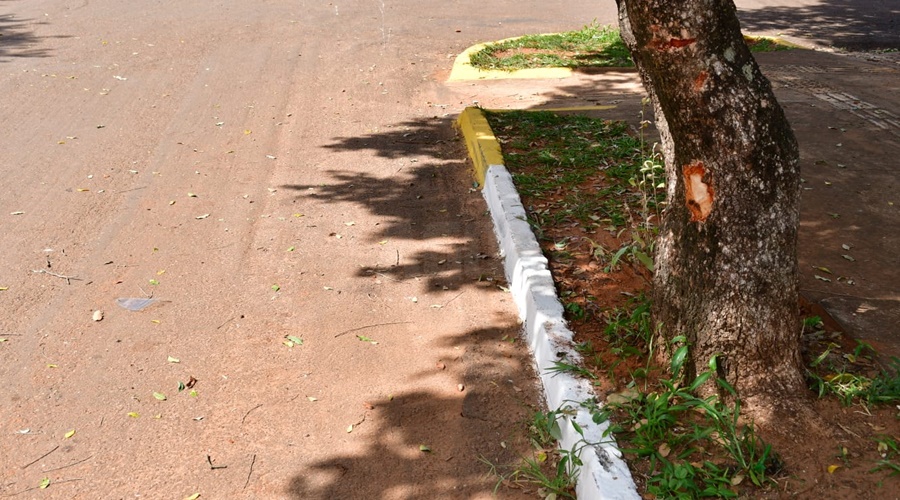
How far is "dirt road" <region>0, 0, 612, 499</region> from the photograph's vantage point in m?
3.43

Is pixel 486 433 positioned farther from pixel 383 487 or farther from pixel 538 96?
pixel 538 96

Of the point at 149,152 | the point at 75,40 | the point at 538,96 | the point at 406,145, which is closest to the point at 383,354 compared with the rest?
the point at 406,145

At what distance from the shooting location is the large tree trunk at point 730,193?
10.2 ft

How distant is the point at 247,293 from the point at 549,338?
1.87 m

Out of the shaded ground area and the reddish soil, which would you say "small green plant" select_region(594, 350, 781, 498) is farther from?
the shaded ground area

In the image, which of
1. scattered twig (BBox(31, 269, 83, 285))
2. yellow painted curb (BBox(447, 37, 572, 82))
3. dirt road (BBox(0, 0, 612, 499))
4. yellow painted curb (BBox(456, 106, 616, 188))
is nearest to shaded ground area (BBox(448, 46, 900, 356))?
yellow painted curb (BBox(447, 37, 572, 82))

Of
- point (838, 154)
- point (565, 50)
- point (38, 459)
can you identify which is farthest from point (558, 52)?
point (38, 459)

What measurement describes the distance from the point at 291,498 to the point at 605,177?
3.54 meters

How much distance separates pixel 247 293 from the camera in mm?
4711

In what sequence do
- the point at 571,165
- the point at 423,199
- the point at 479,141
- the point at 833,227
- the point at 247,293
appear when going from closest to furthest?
the point at 247,293
the point at 833,227
the point at 423,199
the point at 571,165
the point at 479,141

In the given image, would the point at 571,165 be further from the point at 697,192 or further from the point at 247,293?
the point at 697,192

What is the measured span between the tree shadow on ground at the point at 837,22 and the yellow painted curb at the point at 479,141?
6.57m

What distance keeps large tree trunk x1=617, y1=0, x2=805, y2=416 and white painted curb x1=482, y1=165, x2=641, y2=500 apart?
1.70 feet

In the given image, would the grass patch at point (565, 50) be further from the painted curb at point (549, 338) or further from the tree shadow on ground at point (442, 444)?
the tree shadow on ground at point (442, 444)
